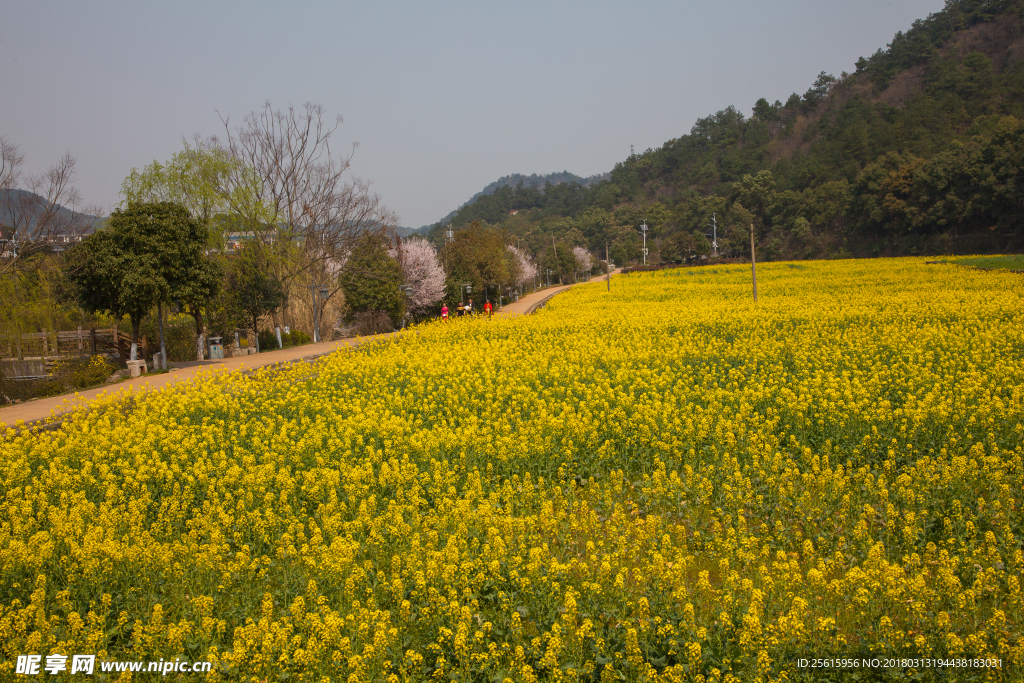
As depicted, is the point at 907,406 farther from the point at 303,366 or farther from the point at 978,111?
the point at 978,111

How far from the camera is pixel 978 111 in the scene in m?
74.4

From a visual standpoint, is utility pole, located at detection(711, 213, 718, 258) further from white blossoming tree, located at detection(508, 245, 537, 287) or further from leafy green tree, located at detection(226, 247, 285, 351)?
leafy green tree, located at detection(226, 247, 285, 351)

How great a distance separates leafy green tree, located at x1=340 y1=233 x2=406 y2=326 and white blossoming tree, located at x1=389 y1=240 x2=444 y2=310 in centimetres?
665

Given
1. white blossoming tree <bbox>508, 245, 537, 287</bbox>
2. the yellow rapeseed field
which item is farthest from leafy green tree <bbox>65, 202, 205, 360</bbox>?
white blossoming tree <bbox>508, 245, 537, 287</bbox>

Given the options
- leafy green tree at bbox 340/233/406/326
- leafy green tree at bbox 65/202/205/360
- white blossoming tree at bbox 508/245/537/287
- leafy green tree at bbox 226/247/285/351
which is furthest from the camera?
white blossoming tree at bbox 508/245/537/287

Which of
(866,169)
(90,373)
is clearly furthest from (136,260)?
(866,169)

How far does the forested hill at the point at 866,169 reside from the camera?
5522 cm

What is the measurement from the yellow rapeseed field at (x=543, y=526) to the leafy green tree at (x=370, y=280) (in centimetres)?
2349

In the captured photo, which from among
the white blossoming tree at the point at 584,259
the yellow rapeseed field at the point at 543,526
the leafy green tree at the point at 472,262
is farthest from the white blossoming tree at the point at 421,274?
the white blossoming tree at the point at 584,259

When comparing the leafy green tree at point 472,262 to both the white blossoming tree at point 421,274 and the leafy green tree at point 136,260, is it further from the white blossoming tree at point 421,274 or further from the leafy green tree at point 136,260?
the leafy green tree at point 136,260

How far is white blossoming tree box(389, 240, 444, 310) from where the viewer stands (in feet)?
144

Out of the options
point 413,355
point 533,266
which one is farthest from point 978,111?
point 413,355

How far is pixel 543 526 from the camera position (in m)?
5.34

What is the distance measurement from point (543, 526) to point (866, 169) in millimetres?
76890
